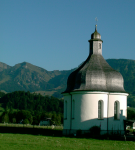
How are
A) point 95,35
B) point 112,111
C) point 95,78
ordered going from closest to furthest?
point 95,78 < point 112,111 < point 95,35

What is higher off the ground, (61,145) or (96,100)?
(96,100)

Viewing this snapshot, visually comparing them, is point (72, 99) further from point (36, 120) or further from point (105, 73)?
point (36, 120)

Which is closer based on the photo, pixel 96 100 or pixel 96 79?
pixel 96 100

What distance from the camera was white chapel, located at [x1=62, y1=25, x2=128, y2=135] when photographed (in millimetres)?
41625

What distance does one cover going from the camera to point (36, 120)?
434 feet

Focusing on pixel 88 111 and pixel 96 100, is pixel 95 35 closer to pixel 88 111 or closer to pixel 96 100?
pixel 96 100

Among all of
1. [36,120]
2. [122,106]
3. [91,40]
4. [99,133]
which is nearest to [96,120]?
[99,133]

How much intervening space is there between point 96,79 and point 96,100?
2.94m

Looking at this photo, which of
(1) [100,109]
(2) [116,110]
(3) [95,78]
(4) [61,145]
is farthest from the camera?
Result: (2) [116,110]

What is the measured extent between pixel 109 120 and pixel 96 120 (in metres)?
2.01

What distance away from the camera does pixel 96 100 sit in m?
41.7

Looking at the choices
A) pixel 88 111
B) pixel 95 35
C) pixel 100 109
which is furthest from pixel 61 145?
pixel 95 35

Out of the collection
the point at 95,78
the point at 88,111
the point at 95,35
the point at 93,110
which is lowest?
the point at 88,111

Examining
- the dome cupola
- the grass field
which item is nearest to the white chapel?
the dome cupola
